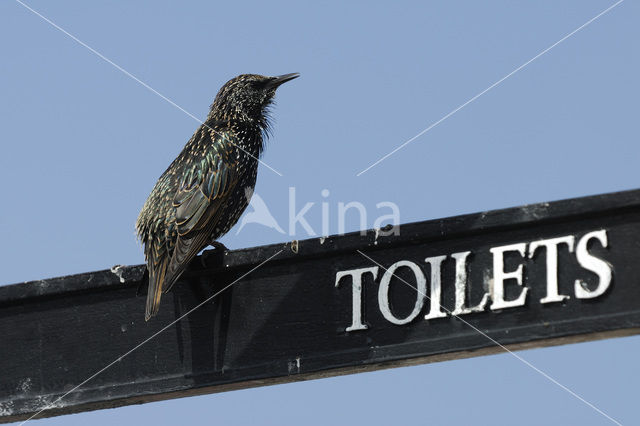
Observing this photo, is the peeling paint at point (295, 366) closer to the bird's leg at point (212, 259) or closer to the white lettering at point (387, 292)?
the white lettering at point (387, 292)

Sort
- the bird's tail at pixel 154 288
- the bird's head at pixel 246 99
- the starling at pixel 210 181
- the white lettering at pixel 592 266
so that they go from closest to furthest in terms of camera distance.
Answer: the white lettering at pixel 592 266, the bird's tail at pixel 154 288, the starling at pixel 210 181, the bird's head at pixel 246 99

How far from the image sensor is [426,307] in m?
3.33

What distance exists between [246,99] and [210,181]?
40.2 inches

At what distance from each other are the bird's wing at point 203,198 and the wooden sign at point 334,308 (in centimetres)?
44

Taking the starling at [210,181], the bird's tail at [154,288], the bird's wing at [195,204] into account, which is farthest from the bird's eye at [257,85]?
the bird's tail at [154,288]

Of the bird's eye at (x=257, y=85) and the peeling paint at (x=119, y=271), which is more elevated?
the bird's eye at (x=257, y=85)

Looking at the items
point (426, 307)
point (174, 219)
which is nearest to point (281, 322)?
point (426, 307)

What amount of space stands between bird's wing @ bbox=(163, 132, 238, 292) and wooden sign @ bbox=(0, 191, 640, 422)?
0.44 meters

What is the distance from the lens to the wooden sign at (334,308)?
122 inches

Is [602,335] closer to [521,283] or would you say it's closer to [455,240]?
[521,283]

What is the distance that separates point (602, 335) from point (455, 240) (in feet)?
1.74

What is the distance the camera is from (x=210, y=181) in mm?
5270

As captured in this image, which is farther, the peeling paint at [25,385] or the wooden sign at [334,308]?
the peeling paint at [25,385]

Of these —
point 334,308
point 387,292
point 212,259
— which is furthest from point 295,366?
point 212,259
